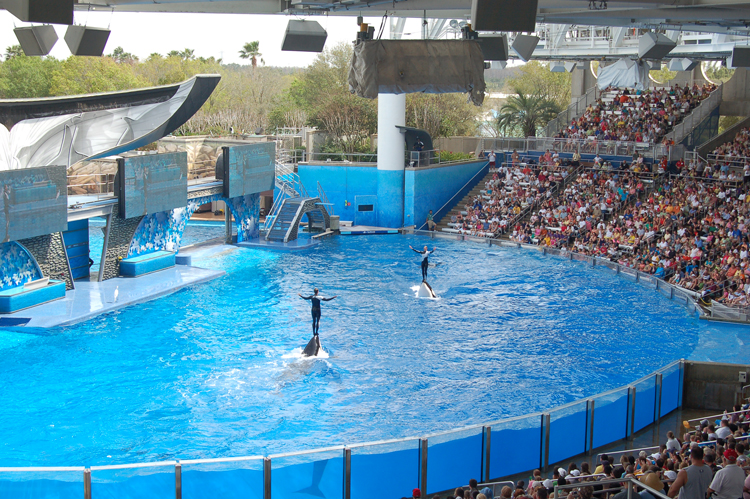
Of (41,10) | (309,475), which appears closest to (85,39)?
(41,10)

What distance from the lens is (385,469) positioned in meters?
9.36

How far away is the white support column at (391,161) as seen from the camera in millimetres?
32469

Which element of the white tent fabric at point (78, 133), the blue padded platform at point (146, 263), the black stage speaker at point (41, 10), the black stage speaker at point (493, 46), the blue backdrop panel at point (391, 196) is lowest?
the blue padded platform at point (146, 263)

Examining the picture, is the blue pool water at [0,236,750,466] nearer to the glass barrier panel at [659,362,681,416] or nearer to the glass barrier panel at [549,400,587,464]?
the glass barrier panel at [659,362,681,416]

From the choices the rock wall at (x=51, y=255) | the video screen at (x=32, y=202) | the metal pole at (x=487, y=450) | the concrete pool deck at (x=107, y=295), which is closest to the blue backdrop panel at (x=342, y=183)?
the concrete pool deck at (x=107, y=295)

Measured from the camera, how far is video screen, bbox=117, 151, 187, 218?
21.7m

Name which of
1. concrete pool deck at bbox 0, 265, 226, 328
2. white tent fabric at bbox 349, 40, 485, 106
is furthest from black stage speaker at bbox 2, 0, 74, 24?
concrete pool deck at bbox 0, 265, 226, 328

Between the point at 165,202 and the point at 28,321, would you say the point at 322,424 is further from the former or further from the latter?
the point at 165,202

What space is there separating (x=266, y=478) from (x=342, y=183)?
25523mm

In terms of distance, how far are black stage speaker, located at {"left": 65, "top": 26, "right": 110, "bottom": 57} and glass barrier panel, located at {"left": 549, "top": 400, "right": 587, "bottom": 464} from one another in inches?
412

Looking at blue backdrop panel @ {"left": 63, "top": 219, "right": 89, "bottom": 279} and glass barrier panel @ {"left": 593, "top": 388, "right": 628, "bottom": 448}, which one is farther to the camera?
blue backdrop panel @ {"left": 63, "top": 219, "right": 89, "bottom": 279}

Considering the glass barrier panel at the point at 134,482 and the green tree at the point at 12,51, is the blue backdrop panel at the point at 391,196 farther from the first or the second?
the green tree at the point at 12,51

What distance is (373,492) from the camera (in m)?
9.38

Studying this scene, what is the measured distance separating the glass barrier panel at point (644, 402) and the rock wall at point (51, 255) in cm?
1504
